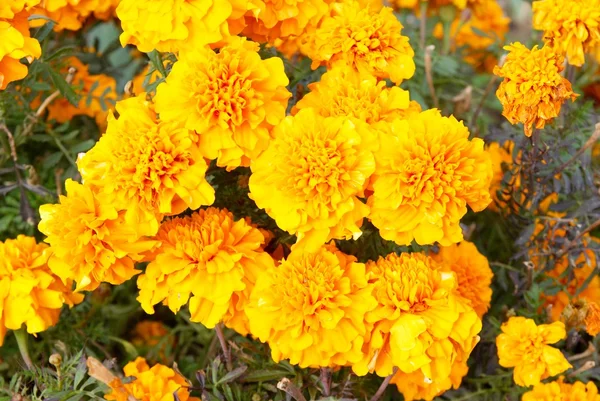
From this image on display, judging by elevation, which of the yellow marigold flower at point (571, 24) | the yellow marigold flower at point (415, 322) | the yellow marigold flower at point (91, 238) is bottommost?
Answer: the yellow marigold flower at point (415, 322)

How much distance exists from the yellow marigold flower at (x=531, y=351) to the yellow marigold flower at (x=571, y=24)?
0.41 meters

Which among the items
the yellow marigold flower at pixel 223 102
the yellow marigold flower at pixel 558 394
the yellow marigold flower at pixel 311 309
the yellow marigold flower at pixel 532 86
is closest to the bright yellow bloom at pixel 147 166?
the yellow marigold flower at pixel 223 102

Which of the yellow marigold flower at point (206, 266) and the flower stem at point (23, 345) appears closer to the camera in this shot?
the yellow marigold flower at point (206, 266)

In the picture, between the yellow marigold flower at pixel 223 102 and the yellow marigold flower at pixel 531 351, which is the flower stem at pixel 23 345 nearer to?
the yellow marigold flower at pixel 223 102

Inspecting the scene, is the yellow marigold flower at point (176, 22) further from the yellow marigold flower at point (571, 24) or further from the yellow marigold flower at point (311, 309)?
the yellow marigold flower at point (571, 24)

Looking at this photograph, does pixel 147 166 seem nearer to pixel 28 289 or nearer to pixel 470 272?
pixel 28 289

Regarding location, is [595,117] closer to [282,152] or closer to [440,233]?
[440,233]

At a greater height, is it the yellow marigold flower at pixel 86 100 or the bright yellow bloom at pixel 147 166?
the bright yellow bloom at pixel 147 166

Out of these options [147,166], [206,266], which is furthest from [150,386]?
[147,166]

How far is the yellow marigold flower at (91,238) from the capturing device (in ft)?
3.02

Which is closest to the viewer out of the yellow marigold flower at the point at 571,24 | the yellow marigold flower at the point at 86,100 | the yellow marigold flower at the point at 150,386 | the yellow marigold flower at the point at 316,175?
the yellow marigold flower at the point at 316,175

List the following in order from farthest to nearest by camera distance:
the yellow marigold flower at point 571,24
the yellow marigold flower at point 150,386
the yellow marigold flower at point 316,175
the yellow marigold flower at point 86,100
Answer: the yellow marigold flower at point 86,100 < the yellow marigold flower at point 571,24 < the yellow marigold flower at point 150,386 < the yellow marigold flower at point 316,175

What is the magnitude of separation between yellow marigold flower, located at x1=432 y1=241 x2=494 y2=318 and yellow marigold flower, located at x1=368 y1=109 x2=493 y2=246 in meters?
0.22

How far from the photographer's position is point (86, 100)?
1.42m
